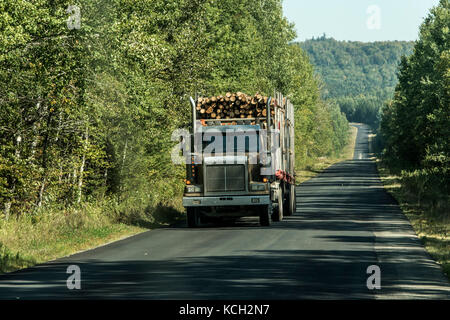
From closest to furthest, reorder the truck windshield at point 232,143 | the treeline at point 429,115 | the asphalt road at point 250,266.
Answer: the asphalt road at point 250,266 → the truck windshield at point 232,143 → the treeline at point 429,115

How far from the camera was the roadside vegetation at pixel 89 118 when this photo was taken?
63.8 feet

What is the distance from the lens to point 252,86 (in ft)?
167

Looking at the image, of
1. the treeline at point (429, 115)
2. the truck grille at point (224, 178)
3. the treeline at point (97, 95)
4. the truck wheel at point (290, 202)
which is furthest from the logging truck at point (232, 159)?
the treeline at point (429, 115)

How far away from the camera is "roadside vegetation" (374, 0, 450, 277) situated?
25.8m

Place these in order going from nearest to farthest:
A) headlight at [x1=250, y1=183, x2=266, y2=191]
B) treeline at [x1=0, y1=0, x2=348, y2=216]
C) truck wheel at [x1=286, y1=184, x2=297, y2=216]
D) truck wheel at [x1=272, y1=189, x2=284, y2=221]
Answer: treeline at [x1=0, y1=0, x2=348, y2=216] < headlight at [x1=250, y1=183, x2=266, y2=191] < truck wheel at [x1=272, y1=189, x2=284, y2=221] < truck wheel at [x1=286, y1=184, x2=297, y2=216]

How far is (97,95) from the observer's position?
965 inches

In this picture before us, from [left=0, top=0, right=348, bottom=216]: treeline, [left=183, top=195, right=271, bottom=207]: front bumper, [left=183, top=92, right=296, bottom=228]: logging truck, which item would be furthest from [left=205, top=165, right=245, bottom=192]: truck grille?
[left=0, top=0, right=348, bottom=216]: treeline

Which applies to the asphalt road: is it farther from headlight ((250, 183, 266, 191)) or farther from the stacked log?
the stacked log

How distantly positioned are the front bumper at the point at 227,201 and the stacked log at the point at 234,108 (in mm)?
2776

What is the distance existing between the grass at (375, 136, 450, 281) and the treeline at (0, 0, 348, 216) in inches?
374

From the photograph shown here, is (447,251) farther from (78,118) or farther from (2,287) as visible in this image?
(78,118)

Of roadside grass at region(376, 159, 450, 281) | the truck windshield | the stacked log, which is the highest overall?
the stacked log

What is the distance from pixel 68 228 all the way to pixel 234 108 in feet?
22.6

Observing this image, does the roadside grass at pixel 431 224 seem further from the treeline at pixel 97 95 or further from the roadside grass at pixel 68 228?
the treeline at pixel 97 95
